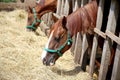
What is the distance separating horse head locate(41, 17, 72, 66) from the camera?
4.24 metres

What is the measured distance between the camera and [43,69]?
15.4 ft

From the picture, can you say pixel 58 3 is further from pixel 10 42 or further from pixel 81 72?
pixel 81 72

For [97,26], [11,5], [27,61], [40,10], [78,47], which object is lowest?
[27,61]

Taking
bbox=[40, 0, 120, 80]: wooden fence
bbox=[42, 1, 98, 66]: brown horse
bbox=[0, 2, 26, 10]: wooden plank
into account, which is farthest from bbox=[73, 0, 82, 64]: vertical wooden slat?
bbox=[0, 2, 26, 10]: wooden plank

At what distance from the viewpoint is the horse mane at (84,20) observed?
430 cm

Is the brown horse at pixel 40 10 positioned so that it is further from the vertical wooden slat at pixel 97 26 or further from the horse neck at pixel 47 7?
the vertical wooden slat at pixel 97 26

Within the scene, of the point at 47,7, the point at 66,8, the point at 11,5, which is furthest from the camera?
the point at 11,5

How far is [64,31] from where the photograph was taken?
4.26 meters

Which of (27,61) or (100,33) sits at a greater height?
(100,33)

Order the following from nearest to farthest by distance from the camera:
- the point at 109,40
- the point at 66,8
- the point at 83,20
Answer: the point at 109,40
the point at 83,20
the point at 66,8

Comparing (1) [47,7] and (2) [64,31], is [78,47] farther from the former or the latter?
(1) [47,7]


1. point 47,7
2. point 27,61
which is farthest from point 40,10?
point 27,61

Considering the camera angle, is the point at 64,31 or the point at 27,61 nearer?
the point at 64,31

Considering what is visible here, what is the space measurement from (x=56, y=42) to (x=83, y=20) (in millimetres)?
542
